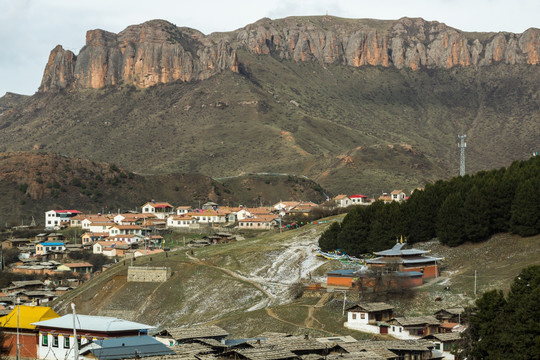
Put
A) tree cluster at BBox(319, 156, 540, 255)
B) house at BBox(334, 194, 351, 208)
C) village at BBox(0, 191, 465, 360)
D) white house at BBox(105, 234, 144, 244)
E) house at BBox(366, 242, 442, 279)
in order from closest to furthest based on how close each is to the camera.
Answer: village at BBox(0, 191, 465, 360) → house at BBox(366, 242, 442, 279) → tree cluster at BBox(319, 156, 540, 255) → white house at BBox(105, 234, 144, 244) → house at BBox(334, 194, 351, 208)

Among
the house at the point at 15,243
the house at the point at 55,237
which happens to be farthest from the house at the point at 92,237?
the house at the point at 15,243

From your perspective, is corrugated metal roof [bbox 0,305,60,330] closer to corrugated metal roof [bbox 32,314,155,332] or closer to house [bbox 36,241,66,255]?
corrugated metal roof [bbox 32,314,155,332]

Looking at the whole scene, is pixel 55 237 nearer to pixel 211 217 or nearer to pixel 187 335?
pixel 211 217

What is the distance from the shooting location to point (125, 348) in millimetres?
53094

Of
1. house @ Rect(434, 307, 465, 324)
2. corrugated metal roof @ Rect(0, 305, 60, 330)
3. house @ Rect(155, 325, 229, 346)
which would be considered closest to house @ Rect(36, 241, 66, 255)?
house @ Rect(434, 307, 465, 324)

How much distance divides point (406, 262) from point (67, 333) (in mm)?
58122

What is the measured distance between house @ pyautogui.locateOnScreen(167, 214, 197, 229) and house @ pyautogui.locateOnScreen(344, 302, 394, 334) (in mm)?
89274

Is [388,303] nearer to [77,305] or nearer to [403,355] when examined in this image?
[403,355]

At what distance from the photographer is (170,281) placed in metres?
121

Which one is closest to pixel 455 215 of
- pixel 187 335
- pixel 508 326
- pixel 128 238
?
pixel 508 326

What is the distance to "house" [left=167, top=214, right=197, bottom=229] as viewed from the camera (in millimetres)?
178875

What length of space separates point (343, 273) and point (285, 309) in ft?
33.9

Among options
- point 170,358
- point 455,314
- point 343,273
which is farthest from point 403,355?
point 343,273

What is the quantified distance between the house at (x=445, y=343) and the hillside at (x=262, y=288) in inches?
381
